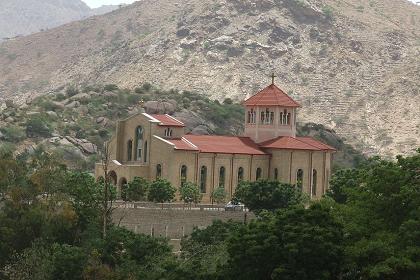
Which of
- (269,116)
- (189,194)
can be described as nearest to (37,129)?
(269,116)

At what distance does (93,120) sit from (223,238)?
6995 centimetres

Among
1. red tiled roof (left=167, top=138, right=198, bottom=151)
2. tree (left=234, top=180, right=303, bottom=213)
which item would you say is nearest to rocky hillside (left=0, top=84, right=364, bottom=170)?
red tiled roof (left=167, top=138, right=198, bottom=151)

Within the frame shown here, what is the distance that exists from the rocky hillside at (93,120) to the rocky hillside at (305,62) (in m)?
23.8

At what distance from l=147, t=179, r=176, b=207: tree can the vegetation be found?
9126 mm

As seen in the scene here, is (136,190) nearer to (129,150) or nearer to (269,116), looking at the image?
(129,150)

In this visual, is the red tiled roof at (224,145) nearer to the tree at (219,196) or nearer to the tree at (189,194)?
the tree at (219,196)

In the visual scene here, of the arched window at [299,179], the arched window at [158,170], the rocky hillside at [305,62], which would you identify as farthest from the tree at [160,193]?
the rocky hillside at [305,62]

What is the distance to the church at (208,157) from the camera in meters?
84.9

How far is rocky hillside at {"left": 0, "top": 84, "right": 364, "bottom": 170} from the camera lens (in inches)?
4631

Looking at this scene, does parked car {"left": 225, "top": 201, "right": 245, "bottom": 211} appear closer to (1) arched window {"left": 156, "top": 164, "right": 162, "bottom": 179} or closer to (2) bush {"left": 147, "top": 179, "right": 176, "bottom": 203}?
(2) bush {"left": 147, "top": 179, "right": 176, "bottom": 203}

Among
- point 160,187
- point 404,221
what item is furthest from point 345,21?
point 404,221

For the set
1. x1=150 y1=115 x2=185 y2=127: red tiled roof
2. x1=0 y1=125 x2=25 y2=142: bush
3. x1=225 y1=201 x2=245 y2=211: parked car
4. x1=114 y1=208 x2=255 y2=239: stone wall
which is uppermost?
x1=0 y1=125 x2=25 y2=142: bush

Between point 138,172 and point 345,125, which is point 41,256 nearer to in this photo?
point 138,172

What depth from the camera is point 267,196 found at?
75.4 meters
